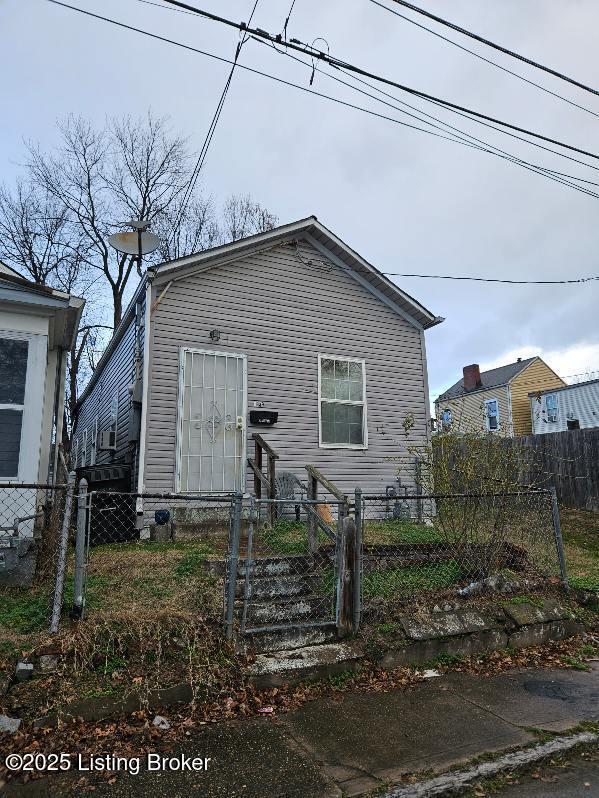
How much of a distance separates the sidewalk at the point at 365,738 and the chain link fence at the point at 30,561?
1.44 meters

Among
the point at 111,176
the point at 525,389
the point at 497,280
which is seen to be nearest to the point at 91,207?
the point at 111,176

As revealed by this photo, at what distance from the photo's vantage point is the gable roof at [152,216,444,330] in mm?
8945

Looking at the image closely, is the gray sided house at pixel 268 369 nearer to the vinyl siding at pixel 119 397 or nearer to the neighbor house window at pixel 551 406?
the vinyl siding at pixel 119 397

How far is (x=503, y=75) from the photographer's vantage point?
6777mm

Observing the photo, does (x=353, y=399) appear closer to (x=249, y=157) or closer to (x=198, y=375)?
(x=198, y=375)

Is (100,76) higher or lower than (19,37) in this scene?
higher

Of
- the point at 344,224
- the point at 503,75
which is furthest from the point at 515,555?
the point at 344,224

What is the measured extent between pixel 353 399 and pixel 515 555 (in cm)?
451

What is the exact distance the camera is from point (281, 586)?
5.11m

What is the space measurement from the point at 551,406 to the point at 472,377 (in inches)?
215

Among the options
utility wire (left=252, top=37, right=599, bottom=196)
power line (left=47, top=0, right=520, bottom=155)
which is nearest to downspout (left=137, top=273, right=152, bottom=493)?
power line (left=47, top=0, right=520, bottom=155)

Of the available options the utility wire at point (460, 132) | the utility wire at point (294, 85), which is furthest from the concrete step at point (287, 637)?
the utility wire at point (294, 85)

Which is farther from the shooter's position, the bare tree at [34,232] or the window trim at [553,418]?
the window trim at [553,418]

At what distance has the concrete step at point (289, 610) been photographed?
180 inches
